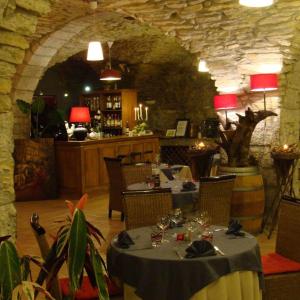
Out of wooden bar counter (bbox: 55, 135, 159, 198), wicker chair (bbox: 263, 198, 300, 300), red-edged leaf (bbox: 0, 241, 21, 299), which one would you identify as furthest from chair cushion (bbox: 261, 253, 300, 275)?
wooden bar counter (bbox: 55, 135, 159, 198)

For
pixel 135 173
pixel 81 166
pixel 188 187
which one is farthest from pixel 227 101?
pixel 81 166

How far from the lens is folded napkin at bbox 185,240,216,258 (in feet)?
9.12

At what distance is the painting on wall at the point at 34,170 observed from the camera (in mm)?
8047

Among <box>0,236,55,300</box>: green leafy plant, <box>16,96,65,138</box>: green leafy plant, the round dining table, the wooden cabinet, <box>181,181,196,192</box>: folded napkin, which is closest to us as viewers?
<box>0,236,55,300</box>: green leafy plant

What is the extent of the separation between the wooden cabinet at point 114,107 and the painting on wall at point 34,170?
9.21 feet

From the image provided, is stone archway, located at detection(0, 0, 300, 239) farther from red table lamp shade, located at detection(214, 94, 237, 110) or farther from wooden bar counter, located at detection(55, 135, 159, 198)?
wooden bar counter, located at detection(55, 135, 159, 198)

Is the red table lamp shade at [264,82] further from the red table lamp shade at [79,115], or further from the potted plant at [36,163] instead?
the potted plant at [36,163]

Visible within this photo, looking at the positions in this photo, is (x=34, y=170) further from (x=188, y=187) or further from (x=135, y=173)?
(x=188, y=187)

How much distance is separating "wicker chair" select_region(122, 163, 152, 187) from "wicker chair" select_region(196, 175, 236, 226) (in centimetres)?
155

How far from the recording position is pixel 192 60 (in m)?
10.8

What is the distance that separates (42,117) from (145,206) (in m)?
5.32

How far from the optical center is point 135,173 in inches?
234

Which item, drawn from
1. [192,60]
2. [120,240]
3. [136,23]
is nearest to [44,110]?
[136,23]

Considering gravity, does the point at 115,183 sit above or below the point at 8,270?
below
